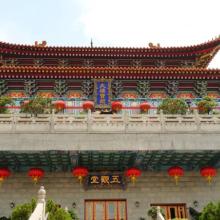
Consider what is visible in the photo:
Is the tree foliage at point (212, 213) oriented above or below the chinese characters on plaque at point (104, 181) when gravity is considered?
below

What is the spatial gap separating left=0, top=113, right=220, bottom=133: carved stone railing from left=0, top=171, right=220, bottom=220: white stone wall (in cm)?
212

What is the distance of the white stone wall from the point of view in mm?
16844

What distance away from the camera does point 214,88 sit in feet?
76.8

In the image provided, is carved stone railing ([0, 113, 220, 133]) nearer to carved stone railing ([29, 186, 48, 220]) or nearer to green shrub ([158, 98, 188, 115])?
green shrub ([158, 98, 188, 115])

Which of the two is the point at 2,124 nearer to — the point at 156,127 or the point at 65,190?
the point at 65,190

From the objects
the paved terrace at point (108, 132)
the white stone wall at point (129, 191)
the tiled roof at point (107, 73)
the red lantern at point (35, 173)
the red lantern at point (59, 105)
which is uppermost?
the tiled roof at point (107, 73)

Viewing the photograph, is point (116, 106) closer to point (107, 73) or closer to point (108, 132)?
point (107, 73)

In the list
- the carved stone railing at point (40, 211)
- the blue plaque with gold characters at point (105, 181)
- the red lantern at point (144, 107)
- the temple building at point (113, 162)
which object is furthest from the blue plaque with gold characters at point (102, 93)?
the carved stone railing at point (40, 211)

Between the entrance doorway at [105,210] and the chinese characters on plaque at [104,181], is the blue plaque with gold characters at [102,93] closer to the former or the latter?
the chinese characters on plaque at [104,181]

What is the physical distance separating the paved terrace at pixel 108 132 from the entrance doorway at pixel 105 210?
2.43 m

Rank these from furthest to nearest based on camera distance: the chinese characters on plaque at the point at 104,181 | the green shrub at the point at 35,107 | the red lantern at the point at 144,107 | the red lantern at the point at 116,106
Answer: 1. the red lantern at the point at 144,107
2. the red lantern at the point at 116,106
3. the green shrub at the point at 35,107
4. the chinese characters on plaque at the point at 104,181

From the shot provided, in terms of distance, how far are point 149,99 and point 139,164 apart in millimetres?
6353

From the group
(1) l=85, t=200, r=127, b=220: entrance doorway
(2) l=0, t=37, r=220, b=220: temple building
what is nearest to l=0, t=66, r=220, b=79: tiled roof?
(2) l=0, t=37, r=220, b=220: temple building

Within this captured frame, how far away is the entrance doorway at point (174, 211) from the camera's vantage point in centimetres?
1689
